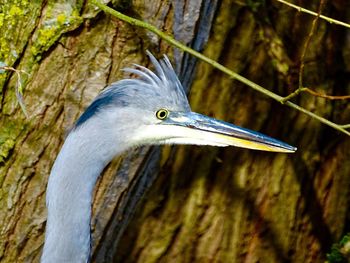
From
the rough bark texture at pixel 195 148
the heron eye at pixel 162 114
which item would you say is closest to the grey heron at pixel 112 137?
the heron eye at pixel 162 114

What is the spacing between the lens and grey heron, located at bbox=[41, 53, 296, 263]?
2621 millimetres

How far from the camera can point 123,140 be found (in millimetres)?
2756

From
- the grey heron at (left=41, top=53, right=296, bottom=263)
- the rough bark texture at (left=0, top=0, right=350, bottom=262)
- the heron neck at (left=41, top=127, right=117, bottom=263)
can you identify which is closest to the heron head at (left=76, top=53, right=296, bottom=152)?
the grey heron at (left=41, top=53, right=296, bottom=263)

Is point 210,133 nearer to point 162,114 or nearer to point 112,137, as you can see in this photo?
point 162,114

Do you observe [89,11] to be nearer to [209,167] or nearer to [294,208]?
[209,167]

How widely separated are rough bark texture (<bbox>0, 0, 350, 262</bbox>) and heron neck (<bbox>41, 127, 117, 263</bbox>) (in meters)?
0.41

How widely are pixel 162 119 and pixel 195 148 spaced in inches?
42.8

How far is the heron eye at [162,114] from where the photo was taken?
2.81 metres

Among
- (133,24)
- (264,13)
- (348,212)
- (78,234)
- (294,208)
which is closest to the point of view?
(78,234)

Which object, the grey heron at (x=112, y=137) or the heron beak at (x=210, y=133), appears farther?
the heron beak at (x=210, y=133)

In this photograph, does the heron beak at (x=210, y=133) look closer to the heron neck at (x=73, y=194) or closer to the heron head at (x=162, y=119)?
the heron head at (x=162, y=119)

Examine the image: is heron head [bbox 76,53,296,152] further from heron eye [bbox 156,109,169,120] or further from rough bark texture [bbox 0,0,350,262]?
rough bark texture [bbox 0,0,350,262]

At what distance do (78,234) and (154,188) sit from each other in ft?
4.09

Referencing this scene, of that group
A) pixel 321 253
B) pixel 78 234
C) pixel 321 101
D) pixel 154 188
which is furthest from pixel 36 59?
pixel 321 253
